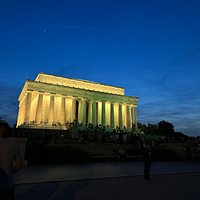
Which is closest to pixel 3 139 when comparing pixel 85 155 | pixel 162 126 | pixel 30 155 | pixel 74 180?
pixel 74 180

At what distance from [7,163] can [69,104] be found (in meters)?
58.8

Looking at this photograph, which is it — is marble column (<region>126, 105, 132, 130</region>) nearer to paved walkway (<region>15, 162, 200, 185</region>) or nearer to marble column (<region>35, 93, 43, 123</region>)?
marble column (<region>35, 93, 43, 123</region>)

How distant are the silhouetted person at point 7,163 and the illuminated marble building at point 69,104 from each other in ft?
159

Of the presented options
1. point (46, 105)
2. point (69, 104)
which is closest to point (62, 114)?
point (69, 104)

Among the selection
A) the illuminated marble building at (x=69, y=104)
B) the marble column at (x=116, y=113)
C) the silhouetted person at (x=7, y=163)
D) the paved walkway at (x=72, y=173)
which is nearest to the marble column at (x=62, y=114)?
the illuminated marble building at (x=69, y=104)

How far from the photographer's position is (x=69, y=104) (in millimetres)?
61906

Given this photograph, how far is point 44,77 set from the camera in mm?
62031

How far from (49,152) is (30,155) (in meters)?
1.67

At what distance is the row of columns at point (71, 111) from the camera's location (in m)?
55.3

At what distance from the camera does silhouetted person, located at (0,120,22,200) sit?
134 inches

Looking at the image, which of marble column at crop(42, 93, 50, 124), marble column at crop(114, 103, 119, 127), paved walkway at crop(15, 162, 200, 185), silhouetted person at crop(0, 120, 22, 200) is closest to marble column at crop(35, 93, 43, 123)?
marble column at crop(42, 93, 50, 124)

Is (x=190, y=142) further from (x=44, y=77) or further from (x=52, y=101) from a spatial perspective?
(x=44, y=77)

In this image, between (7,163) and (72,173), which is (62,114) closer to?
(72,173)

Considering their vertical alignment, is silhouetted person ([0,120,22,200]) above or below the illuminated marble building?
below
